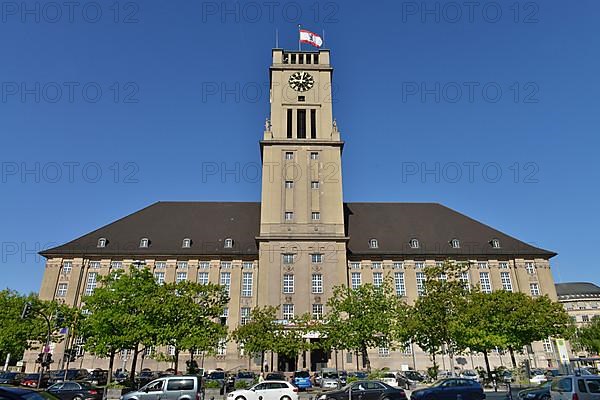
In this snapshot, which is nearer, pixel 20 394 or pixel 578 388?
pixel 20 394

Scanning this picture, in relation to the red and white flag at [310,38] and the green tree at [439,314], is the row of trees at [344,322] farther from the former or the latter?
the red and white flag at [310,38]

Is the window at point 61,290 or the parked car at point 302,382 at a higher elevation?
the window at point 61,290

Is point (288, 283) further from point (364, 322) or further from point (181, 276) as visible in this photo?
point (364, 322)

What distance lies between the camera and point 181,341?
3212cm

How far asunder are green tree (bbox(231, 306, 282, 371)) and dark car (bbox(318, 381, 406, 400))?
17.8 metres

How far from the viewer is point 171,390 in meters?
19.8

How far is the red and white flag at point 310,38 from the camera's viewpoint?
5638 cm

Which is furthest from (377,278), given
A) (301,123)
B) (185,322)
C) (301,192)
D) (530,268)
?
(185,322)

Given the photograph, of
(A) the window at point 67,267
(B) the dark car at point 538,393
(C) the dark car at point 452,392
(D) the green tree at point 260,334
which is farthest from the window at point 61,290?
(B) the dark car at point 538,393

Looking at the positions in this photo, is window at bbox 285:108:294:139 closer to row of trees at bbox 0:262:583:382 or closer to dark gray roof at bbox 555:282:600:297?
row of trees at bbox 0:262:583:382

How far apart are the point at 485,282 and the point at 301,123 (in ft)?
103

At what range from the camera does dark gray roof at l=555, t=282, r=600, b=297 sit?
102588 mm

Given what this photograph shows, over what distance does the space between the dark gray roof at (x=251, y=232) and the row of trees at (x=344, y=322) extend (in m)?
15.2

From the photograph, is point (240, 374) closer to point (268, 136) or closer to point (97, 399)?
Result: point (97, 399)
